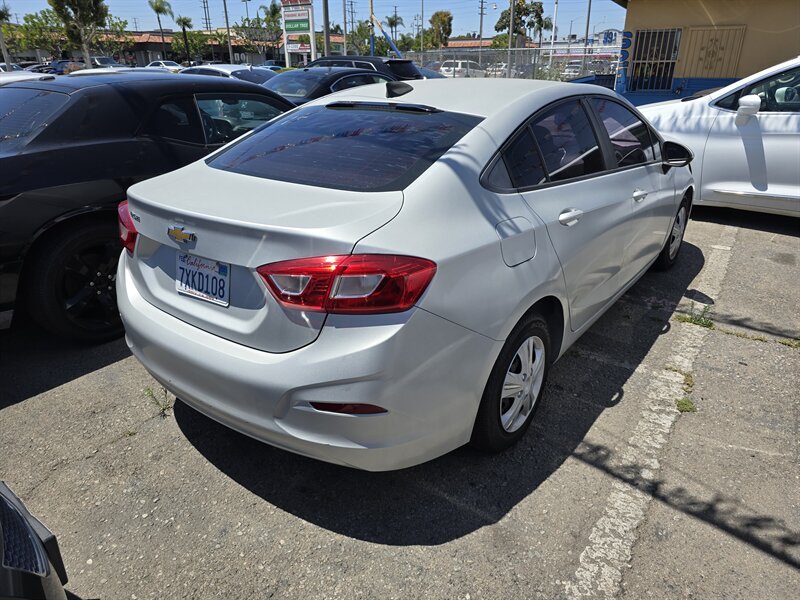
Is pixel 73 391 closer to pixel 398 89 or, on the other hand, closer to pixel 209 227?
pixel 209 227

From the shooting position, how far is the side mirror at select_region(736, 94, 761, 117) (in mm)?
5910

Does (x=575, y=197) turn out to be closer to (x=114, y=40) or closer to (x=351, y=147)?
(x=351, y=147)

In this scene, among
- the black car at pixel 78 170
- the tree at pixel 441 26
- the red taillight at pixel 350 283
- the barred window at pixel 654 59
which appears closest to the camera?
the red taillight at pixel 350 283

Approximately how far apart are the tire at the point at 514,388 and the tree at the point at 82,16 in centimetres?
4032

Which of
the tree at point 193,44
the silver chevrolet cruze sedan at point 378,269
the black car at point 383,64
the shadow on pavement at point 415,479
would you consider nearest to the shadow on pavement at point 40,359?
the shadow on pavement at point 415,479

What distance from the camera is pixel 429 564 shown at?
2227mm

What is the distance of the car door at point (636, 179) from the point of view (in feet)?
11.7

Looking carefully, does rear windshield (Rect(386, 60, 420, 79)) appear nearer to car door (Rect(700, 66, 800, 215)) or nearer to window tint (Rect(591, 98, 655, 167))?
car door (Rect(700, 66, 800, 215))

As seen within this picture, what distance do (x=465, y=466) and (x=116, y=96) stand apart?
11.2ft

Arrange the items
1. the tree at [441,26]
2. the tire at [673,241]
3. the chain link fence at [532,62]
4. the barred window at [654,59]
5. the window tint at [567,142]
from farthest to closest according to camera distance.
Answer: the tree at [441,26]
the chain link fence at [532,62]
the barred window at [654,59]
the tire at [673,241]
the window tint at [567,142]

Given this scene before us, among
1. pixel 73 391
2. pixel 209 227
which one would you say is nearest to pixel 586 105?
pixel 209 227

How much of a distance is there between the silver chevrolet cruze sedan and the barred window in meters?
13.5

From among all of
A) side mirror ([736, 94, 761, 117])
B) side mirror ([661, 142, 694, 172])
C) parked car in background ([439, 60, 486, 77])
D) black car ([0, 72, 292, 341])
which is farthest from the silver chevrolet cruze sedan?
parked car in background ([439, 60, 486, 77])

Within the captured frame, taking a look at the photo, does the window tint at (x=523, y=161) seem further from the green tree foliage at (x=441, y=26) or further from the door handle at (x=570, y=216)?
the green tree foliage at (x=441, y=26)
